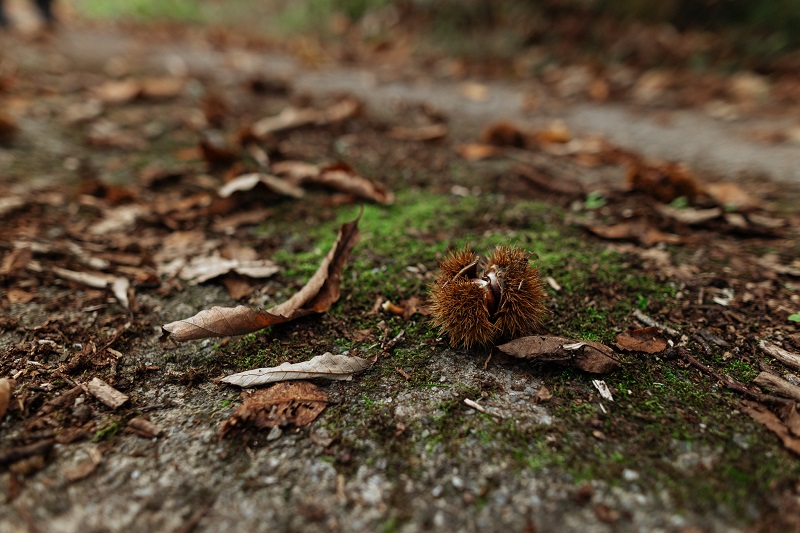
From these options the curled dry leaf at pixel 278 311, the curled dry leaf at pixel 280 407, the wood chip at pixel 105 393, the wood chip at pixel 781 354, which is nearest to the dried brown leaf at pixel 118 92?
the curled dry leaf at pixel 278 311

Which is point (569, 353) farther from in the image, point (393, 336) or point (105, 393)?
point (105, 393)

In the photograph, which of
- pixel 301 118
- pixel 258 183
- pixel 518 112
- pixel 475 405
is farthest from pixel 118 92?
pixel 475 405

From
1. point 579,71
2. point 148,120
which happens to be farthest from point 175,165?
point 579,71

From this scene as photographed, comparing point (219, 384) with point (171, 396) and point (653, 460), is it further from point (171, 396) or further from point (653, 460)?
point (653, 460)

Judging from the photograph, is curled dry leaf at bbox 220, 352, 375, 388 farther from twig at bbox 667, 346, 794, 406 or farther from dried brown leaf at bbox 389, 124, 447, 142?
dried brown leaf at bbox 389, 124, 447, 142

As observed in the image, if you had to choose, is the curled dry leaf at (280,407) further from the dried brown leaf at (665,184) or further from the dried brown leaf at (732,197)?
the dried brown leaf at (732,197)
